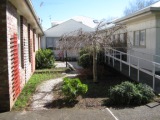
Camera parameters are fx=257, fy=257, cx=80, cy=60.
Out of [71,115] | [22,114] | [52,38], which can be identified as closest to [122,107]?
[71,115]

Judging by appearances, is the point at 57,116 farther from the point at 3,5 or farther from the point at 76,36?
the point at 76,36

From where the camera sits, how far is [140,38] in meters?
13.9

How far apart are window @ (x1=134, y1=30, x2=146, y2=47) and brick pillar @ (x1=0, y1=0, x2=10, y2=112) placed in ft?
27.8

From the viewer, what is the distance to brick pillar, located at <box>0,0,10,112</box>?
248 inches

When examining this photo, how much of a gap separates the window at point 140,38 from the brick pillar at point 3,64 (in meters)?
8.47

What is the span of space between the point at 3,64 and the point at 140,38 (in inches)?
360

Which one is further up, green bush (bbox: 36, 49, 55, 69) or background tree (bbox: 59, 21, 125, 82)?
background tree (bbox: 59, 21, 125, 82)

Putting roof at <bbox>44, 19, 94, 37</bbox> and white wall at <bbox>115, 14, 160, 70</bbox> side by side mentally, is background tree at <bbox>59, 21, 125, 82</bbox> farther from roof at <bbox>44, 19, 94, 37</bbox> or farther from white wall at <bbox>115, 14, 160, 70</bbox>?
roof at <bbox>44, 19, 94, 37</bbox>

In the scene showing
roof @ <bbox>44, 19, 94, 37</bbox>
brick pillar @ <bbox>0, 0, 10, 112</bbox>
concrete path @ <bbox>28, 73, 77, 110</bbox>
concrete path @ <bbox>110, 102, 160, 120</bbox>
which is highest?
roof @ <bbox>44, 19, 94, 37</bbox>

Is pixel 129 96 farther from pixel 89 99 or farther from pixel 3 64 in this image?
pixel 3 64

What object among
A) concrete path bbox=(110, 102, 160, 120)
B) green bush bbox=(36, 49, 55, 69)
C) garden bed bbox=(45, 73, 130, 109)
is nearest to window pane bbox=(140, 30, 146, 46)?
garden bed bbox=(45, 73, 130, 109)

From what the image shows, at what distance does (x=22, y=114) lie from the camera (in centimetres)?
634

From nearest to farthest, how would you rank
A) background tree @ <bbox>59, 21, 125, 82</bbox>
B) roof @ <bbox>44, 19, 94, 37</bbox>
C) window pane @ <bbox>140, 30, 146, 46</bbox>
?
background tree @ <bbox>59, 21, 125, 82</bbox>, window pane @ <bbox>140, 30, 146, 46</bbox>, roof @ <bbox>44, 19, 94, 37</bbox>

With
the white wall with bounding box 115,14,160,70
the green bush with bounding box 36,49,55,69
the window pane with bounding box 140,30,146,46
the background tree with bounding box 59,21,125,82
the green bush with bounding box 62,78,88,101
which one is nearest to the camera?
the green bush with bounding box 62,78,88,101
